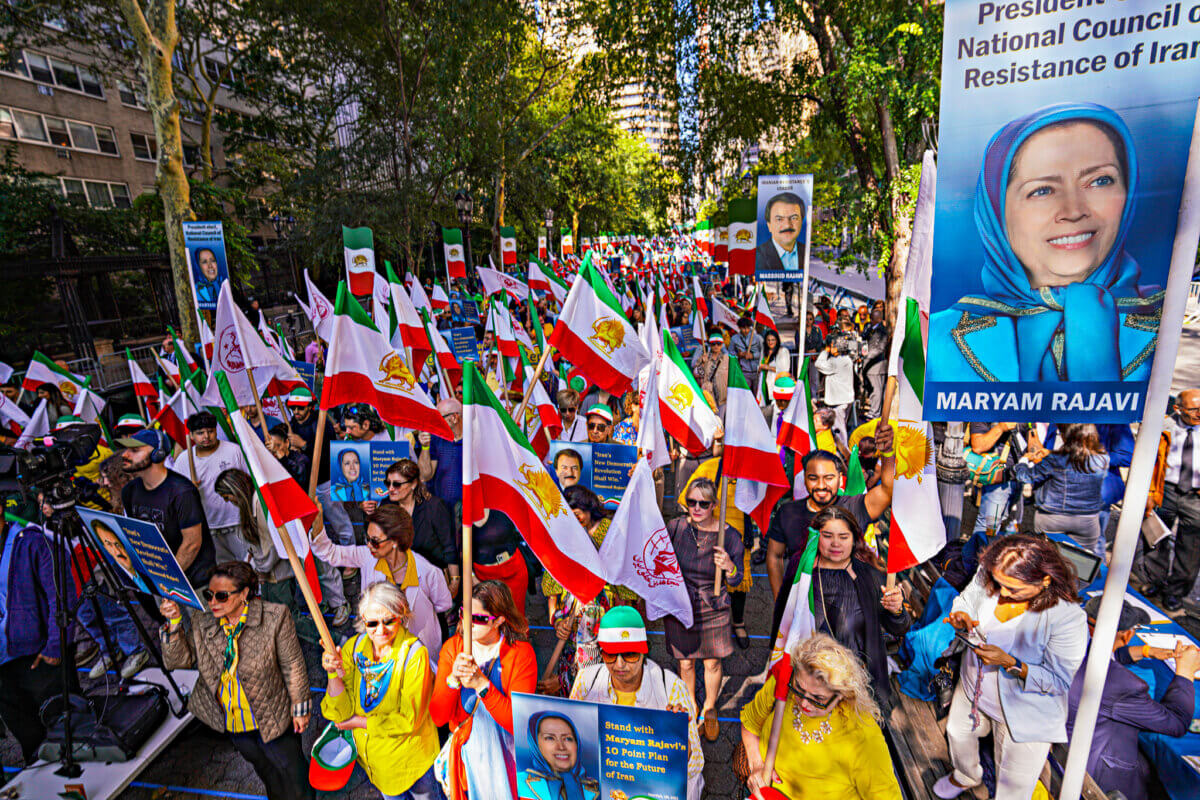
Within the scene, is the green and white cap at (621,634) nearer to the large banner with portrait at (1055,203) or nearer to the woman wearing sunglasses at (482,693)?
the woman wearing sunglasses at (482,693)

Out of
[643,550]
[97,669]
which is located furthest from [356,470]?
[643,550]

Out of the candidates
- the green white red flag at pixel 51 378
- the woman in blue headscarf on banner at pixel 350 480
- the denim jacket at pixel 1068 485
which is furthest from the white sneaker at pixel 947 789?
the green white red flag at pixel 51 378

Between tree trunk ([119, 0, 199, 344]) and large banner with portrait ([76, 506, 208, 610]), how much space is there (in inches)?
383

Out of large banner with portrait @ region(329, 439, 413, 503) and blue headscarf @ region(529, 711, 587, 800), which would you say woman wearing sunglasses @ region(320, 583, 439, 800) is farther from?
large banner with portrait @ region(329, 439, 413, 503)

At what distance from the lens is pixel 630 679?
2875 millimetres

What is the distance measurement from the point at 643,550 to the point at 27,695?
4109mm

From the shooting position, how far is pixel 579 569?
3.27 metres

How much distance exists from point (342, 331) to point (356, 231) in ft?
21.2

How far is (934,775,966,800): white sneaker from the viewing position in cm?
333

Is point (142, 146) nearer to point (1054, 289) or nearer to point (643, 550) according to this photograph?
point (643, 550)

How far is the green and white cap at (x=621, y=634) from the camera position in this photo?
9.22 feet

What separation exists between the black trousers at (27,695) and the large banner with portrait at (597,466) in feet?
11.8

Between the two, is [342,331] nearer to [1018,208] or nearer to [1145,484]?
[1018,208]

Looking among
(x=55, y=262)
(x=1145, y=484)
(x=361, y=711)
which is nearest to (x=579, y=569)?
(x=361, y=711)
